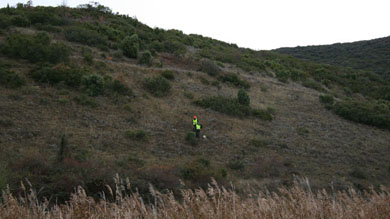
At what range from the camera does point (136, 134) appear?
1222cm

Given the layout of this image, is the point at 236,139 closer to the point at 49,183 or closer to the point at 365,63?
the point at 49,183

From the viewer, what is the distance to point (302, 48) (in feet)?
220

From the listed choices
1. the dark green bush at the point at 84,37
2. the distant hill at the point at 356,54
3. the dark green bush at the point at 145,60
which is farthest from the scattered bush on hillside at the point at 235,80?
the distant hill at the point at 356,54

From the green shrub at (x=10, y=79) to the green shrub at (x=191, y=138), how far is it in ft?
29.8

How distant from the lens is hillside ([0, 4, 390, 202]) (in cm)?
882

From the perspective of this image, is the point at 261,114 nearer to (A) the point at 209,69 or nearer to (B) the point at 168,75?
(B) the point at 168,75

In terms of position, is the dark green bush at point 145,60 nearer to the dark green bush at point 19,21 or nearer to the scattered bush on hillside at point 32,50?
the scattered bush on hillside at point 32,50

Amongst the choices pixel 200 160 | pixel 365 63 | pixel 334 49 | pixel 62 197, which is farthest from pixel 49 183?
pixel 334 49

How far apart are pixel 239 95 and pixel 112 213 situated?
17.6m

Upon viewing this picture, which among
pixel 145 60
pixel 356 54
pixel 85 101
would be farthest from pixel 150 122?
pixel 356 54

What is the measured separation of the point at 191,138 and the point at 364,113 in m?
16.5

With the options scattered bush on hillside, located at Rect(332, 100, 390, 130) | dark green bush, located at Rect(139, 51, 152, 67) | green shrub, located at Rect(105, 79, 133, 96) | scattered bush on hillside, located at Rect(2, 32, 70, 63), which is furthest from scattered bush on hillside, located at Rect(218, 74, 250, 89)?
scattered bush on hillside, located at Rect(2, 32, 70, 63)

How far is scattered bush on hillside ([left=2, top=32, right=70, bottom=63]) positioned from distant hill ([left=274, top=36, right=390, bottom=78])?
46.4 metres

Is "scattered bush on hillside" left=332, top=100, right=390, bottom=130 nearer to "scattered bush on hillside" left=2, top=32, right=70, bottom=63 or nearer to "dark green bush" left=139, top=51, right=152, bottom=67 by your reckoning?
"dark green bush" left=139, top=51, right=152, bottom=67
